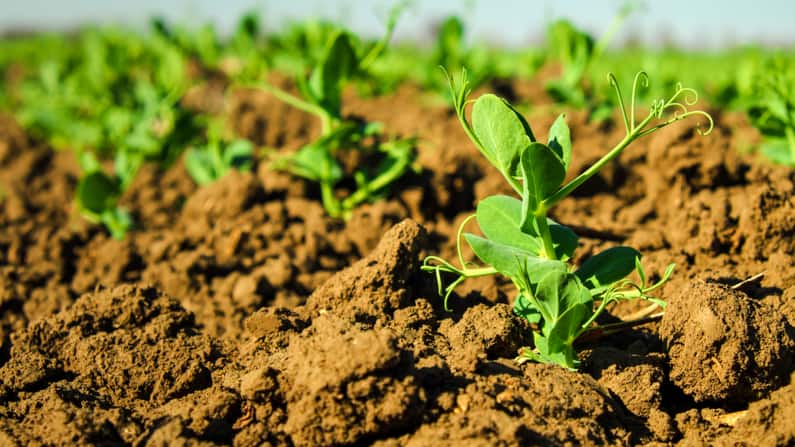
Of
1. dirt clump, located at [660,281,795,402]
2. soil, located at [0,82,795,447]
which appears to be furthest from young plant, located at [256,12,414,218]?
dirt clump, located at [660,281,795,402]

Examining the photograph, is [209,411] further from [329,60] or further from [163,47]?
[163,47]

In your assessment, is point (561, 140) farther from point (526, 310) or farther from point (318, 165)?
point (318, 165)

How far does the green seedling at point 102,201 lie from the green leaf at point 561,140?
2450 mm

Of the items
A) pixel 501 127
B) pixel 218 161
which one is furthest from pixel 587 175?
pixel 218 161

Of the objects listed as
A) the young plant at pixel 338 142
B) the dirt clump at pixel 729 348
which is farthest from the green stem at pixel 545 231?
the young plant at pixel 338 142

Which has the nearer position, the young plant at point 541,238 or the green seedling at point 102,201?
the young plant at point 541,238

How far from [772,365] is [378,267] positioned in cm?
103

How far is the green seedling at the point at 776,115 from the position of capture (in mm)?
3191

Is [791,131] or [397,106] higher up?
[791,131]

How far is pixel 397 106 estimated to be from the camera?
6117 mm

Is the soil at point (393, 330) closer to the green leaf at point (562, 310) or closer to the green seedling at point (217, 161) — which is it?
the green leaf at point (562, 310)

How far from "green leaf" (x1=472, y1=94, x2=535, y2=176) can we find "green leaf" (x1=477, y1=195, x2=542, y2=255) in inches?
7.0

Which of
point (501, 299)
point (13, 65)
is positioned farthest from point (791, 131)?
point (13, 65)

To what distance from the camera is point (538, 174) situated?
1.92m
